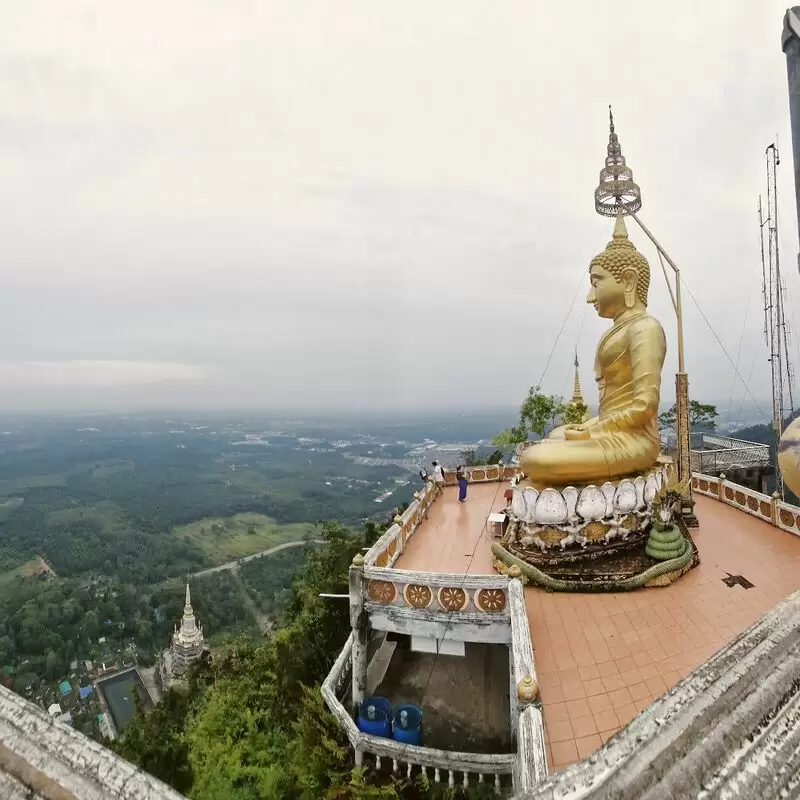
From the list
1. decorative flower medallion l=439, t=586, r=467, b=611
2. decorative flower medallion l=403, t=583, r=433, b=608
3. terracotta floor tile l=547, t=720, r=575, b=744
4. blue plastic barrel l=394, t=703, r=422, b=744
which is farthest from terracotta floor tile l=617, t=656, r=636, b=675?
blue plastic barrel l=394, t=703, r=422, b=744

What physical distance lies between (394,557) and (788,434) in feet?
19.8

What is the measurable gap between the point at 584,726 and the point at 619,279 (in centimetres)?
801

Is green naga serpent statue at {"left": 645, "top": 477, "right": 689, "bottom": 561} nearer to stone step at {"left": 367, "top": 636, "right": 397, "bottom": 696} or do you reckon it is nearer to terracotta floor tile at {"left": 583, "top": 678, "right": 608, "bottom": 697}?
terracotta floor tile at {"left": 583, "top": 678, "right": 608, "bottom": 697}

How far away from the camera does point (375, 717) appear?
6750 mm

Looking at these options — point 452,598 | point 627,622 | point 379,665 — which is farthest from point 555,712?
point 379,665

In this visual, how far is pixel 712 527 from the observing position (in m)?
10.5

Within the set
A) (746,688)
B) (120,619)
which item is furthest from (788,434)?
(120,619)

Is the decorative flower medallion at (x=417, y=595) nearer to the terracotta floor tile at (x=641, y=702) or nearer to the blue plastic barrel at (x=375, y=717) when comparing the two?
the blue plastic barrel at (x=375, y=717)

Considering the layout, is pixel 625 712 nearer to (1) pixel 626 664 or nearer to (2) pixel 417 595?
(1) pixel 626 664

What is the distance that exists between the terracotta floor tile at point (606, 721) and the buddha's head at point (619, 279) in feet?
24.7

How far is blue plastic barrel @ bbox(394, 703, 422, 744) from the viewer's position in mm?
6504

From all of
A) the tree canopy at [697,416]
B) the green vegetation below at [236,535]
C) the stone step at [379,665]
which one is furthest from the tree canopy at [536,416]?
the green vegetation below at [236,535]

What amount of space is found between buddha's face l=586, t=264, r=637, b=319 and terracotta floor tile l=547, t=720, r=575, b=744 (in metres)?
7.73

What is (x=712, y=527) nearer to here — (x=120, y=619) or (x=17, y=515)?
(x=120, y=619)
